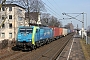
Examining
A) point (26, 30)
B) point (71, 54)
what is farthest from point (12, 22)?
point (71, 54)

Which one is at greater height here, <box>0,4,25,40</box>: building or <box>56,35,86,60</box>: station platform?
<box>0,4,25,40</box>: building

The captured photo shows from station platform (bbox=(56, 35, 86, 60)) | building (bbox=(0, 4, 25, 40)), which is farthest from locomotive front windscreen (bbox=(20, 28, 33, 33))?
building (bbox=(0, 4, 25, 40))

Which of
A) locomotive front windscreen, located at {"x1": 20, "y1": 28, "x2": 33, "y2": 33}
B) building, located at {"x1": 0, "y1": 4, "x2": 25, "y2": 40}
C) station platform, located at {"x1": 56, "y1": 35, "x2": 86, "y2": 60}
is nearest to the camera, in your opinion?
station platform, located at {"x1": 56, "y1": 35, "x2": 86, "y2": 60}

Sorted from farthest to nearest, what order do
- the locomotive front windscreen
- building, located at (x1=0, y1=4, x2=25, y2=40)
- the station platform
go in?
building, located at (x1=0, y1=4, x2=25, y2=40) < the locomotive front windscreen < the station platform

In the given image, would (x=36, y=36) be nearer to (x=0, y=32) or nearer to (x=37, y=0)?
(x=37, y=0)

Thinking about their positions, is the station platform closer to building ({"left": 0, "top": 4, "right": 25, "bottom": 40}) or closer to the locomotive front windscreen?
the locomotive front windscreen

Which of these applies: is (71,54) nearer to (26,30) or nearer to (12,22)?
(26,30)

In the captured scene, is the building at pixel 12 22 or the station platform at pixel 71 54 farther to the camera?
the building at pixel 12 22

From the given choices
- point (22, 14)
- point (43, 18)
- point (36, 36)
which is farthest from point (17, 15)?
point (36, 36)

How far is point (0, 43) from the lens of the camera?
26047 mm

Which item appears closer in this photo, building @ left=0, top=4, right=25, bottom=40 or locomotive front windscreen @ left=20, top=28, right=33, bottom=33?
locomotive front windscreen @ left=20, top=28, right=33, bottom=33

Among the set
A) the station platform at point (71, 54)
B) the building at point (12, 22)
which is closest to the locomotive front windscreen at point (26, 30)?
the station platform at point (71, 54)

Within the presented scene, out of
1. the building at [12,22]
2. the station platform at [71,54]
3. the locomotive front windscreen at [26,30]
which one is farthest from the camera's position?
the building at [12,22]

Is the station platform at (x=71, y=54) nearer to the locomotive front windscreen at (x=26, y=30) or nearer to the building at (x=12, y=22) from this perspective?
the locomotive front windscreen at (x=26, y=30)
